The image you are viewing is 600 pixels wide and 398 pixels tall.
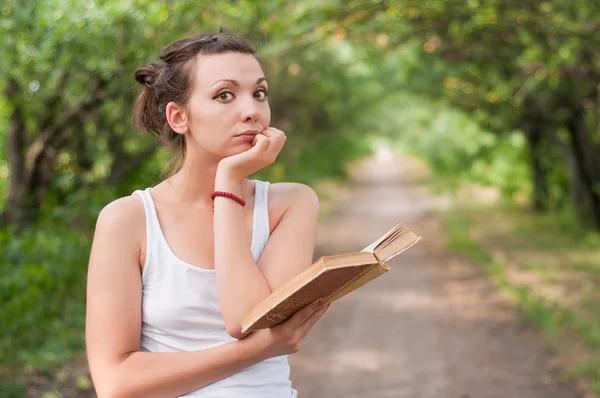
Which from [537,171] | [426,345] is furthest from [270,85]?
[537,171]

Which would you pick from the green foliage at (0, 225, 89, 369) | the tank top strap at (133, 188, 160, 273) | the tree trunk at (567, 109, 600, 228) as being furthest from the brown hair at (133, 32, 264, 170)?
the tree trunk at (567, 109, 600, 228)

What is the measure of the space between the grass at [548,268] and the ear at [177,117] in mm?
5290

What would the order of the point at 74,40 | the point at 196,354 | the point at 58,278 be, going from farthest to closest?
1. the point at 58,278
2. the point at 74,40
3. the point at 196,354

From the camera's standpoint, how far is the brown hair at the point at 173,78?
2037 mm

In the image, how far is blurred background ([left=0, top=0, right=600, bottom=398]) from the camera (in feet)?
21.0

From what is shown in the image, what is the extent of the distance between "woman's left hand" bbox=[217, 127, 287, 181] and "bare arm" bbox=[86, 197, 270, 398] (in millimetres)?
286

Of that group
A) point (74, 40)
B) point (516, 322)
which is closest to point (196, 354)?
point (74, 40)

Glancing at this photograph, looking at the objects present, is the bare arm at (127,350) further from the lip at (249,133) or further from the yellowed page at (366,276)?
the lip at (249,133)

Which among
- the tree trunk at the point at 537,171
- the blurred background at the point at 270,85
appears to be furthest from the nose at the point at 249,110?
the tree trunk at the point at 537,171

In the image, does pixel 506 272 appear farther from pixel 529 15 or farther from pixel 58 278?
pixel 58 278

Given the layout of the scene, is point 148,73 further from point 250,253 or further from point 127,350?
point 127,350

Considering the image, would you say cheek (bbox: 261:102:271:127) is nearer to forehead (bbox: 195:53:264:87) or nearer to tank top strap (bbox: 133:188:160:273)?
forehead (bbox: 195:53:264:87)

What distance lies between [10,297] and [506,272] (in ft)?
23.7

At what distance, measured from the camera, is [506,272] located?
464 inches
